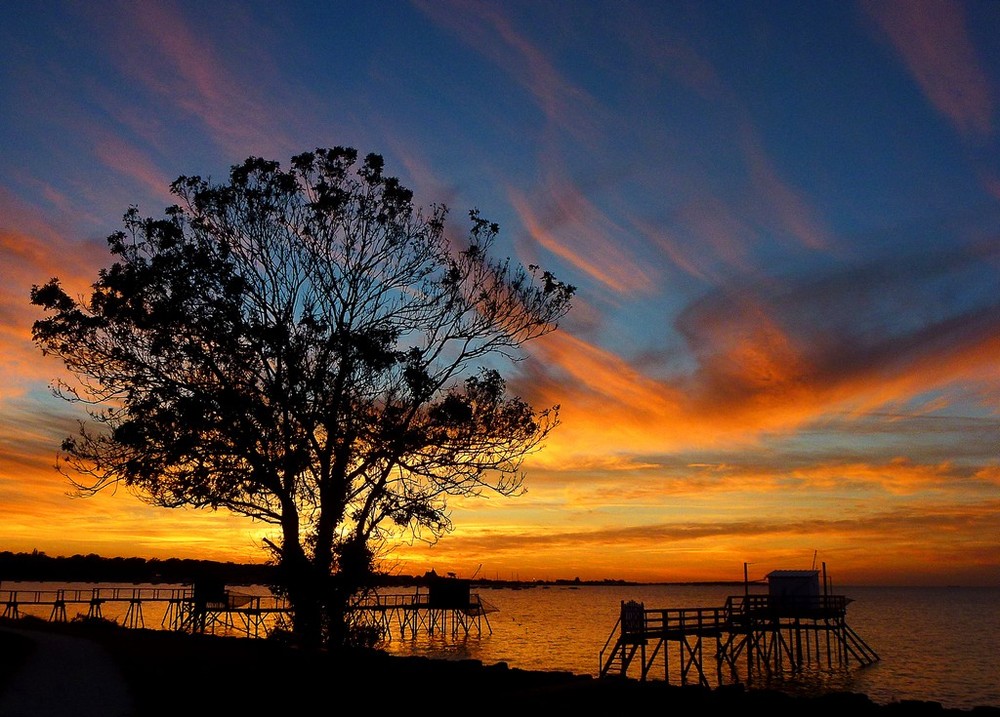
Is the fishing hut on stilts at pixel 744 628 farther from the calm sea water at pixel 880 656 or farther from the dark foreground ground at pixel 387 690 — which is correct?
the dark foreground ground at pixel 387 690

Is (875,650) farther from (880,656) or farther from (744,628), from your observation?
(744,628)

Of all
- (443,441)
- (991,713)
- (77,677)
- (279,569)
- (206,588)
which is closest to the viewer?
(77,677)

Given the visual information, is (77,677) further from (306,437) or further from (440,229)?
(440,229)

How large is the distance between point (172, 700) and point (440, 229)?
1706 cm

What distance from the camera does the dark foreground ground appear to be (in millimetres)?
17453

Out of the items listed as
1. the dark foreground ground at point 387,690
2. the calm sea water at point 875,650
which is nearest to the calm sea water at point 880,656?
the calm sea water at point 875,650

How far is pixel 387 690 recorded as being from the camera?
1858 cm

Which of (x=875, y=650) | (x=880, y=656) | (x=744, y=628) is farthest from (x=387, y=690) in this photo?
(x=875, y=650)

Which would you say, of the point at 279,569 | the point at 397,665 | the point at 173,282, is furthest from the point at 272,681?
the point at 173,282

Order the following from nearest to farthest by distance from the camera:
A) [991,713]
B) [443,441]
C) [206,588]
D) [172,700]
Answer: [172,700]
[991,713]
[443,441]
[206,588]

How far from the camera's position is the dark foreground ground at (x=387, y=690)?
17.5m

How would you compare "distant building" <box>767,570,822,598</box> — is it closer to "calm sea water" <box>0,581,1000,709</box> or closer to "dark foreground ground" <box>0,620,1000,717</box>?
"calm sea water" <box>0,581,1000,709</box>

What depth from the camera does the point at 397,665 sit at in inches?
834

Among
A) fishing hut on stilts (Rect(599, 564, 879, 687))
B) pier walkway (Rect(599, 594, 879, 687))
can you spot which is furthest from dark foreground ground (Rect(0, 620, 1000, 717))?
fishing hut on stilts (Rect(599, 564, 879, 687))
